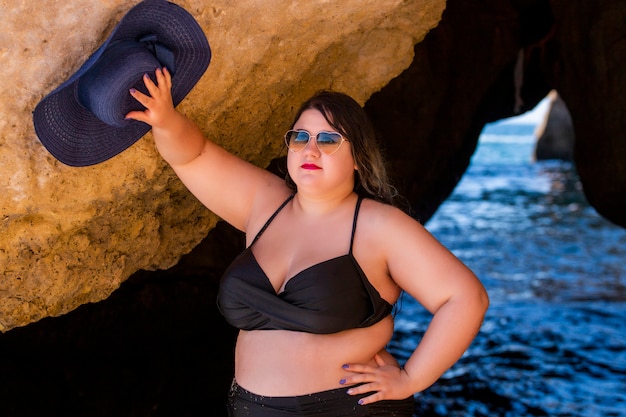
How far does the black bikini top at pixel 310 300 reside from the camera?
2416 mm

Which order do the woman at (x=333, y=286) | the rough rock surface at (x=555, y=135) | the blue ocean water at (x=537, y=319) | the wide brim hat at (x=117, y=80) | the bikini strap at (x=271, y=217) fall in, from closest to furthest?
the wide brim hat at (x=117, y=80)
the woman at (x=333, y=286)
the bikini strap at (x=271, y=217)
the blue ocean water at (x=537, y=319)
the rough rock surface at (x=555, y=135)

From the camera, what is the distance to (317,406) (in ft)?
8.01

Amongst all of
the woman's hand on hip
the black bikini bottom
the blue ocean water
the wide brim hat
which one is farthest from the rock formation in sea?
the blue ocean water

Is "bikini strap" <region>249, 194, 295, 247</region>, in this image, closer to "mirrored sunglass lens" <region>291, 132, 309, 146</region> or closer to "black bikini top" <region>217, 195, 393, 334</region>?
"black bikini top" <region>217, 195, 393, 334</region>

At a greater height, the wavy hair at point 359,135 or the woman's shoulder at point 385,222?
the wavy hair at point 359,135

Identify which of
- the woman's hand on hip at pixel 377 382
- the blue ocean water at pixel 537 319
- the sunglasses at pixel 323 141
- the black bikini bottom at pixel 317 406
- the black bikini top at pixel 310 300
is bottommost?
the blue ocean water at pixel 537 319

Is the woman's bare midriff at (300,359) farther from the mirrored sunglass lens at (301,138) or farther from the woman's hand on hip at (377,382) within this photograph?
the mirrored sunglass lens at (301,138)

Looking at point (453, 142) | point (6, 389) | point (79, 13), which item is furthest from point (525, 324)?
point (79, 13)

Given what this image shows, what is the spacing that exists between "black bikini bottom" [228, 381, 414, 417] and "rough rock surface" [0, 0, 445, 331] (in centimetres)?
91

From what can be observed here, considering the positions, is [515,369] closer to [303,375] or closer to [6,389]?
[6,389]

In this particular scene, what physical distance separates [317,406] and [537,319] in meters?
5.79

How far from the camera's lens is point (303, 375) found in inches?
96.7

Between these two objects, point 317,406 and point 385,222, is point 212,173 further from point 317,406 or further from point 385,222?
point 317,406

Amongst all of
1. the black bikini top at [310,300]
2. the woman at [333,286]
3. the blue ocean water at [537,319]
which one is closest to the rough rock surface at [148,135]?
the woman at [333,286]
